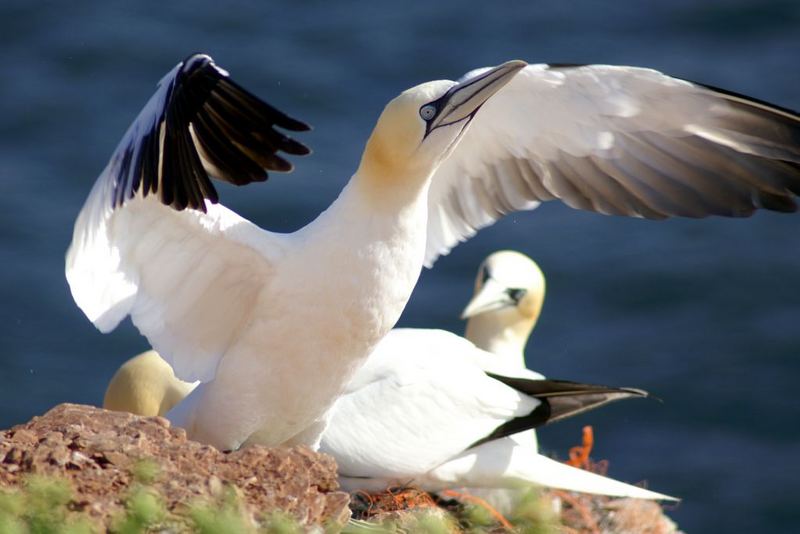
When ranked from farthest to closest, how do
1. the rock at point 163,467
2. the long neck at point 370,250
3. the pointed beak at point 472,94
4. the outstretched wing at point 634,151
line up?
the outstretched wing at point 634,151 < the long neck at point 370,250 < the pointed beak at point 472,94 < the rock at point 163,467

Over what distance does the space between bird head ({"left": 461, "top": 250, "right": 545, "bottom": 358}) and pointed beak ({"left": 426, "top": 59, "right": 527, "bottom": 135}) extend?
11.0 ft

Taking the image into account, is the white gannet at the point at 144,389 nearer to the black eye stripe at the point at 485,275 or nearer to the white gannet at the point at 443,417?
the white gannet at the point at 443,417

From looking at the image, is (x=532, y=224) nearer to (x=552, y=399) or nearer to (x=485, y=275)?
(x=485, y=275)

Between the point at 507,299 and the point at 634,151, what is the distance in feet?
7.48

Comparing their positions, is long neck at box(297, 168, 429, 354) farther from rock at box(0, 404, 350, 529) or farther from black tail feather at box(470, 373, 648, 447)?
black tail feather at box(470, 373, 648, 447)

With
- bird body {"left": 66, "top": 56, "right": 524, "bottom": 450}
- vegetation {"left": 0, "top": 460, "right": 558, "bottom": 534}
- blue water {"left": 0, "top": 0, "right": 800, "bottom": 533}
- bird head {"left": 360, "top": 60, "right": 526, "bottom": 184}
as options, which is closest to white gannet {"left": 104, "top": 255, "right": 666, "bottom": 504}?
bird body {"left": 66, "top": 56, "right": 524, "bottom": 450}

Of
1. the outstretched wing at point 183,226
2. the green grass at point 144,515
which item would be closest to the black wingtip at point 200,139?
the outstretched wing at point 183,226

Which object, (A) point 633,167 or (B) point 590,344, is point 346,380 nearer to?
(A) point 633,167

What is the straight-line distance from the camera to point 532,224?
13547mm

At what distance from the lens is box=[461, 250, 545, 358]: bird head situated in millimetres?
9469

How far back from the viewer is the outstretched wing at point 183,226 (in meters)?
5.92

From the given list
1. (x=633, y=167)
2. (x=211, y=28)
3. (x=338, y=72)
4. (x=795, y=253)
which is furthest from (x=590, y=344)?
(x=633, y=167)

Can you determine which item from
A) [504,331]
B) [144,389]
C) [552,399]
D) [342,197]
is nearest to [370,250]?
[342,197]

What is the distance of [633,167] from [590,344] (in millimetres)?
5656
